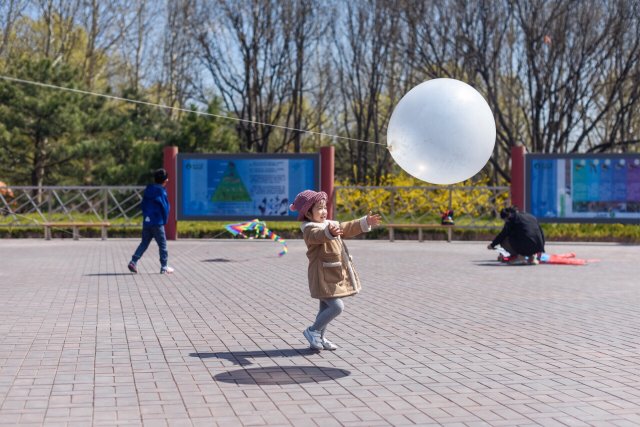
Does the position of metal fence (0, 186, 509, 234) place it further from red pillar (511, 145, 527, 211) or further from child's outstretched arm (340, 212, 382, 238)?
child's outstretched arm (340, 212, 382, 238)

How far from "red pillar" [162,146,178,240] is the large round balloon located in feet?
55.9

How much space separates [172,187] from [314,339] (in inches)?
694

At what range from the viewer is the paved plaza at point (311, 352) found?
5.33 meters

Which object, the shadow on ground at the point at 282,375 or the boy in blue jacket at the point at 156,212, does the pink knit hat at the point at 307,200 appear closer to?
the shadow on ground at the point at 282,375

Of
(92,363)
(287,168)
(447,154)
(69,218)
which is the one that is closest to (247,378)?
(92,363)

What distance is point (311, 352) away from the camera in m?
7.36

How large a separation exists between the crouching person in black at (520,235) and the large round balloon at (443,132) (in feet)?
28.2

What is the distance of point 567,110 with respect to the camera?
31.2m

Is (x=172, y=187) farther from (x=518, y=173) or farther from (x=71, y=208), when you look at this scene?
(x=518, y=173)

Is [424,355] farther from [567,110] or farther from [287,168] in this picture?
[567,110]

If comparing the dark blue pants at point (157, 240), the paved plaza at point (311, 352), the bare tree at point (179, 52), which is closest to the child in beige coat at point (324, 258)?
the paved plaza at point (311, 352)

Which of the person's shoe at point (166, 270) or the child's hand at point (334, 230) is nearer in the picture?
the child's hand at point (334, 230)

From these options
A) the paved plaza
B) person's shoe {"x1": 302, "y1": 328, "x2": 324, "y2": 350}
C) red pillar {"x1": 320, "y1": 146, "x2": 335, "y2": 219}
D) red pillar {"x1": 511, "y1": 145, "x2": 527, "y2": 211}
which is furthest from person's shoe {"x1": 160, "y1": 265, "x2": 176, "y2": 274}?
red pillar {"x1": 511, "y1": 145, "x2": 527, "y2": 211}

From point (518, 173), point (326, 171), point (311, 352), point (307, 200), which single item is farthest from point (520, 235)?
point (307, 200)
